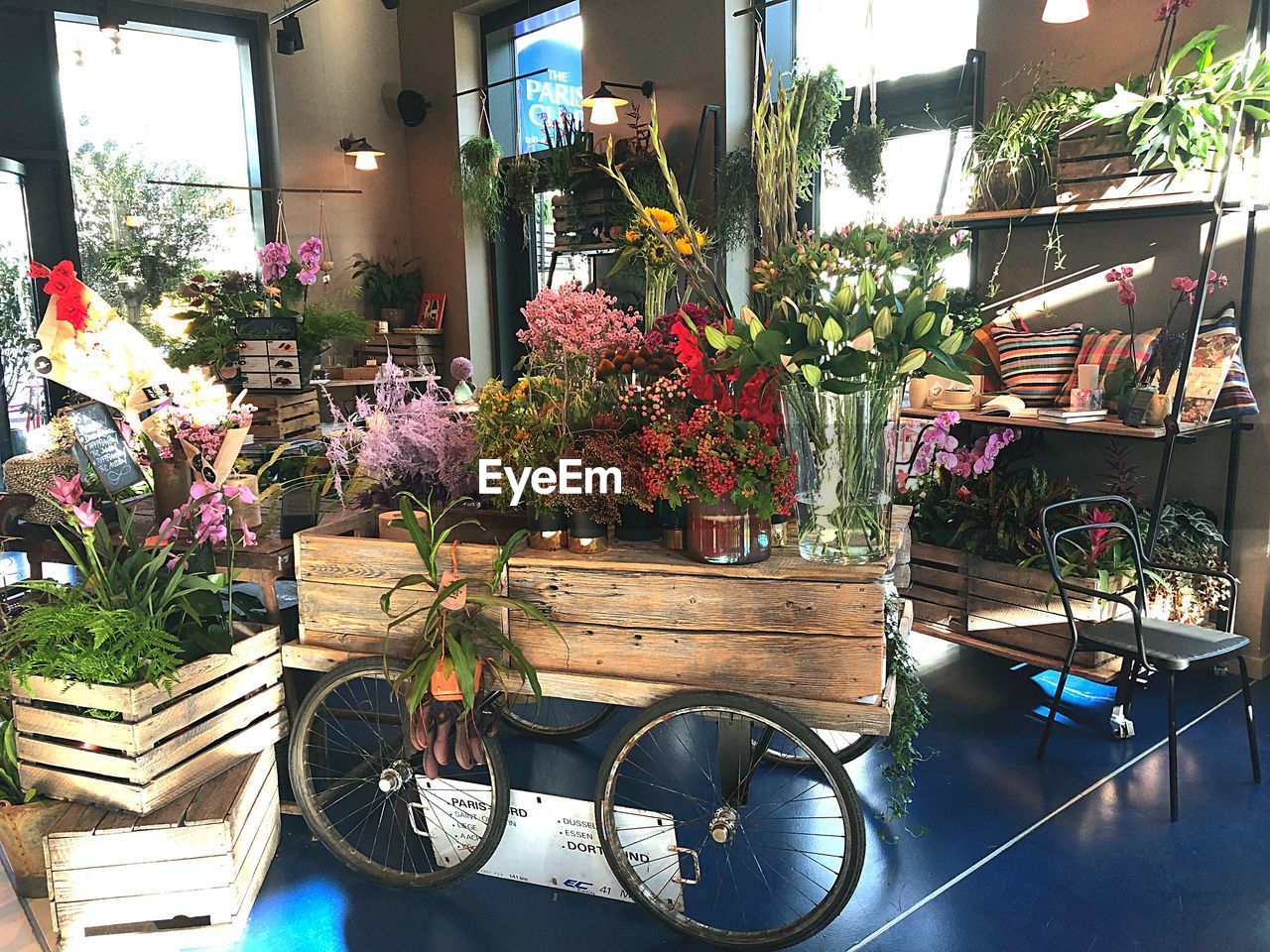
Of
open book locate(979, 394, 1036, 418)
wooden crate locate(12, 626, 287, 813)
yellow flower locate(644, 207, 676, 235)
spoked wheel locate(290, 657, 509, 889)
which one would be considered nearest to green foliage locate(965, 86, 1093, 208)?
open book locate(979, 394, 1036, 418)

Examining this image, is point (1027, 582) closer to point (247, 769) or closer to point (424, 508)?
point (424, 508)

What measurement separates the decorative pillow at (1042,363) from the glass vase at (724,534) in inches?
86.5

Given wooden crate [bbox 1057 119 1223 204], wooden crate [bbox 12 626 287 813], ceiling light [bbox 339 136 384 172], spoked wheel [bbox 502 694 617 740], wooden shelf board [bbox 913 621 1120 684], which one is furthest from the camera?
ceiling light [bbox 339 136 384 172]

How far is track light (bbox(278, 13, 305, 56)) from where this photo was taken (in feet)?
20.9

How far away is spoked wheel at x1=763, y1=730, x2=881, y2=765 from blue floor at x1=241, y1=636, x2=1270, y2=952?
0.10 metres

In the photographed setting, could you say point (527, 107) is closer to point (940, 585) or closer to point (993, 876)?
point (940, 585)

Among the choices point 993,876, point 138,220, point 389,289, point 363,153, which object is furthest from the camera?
point 389,289

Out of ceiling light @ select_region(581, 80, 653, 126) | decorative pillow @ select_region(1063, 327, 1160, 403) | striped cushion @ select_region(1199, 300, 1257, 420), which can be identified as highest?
ceiling light @ select_region(581, 80, 653, 126)

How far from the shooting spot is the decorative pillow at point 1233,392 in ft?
11.0

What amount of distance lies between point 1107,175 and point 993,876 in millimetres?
2358

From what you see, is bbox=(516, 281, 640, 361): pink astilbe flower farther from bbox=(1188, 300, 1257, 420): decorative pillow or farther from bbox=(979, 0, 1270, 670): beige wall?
bbox=(979, 0, 1270, 670): beige wall

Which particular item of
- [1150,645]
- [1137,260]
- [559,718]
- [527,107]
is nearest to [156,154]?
[527,107]

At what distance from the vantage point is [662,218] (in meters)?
2.26

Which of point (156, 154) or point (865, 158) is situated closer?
point (865, 158)
